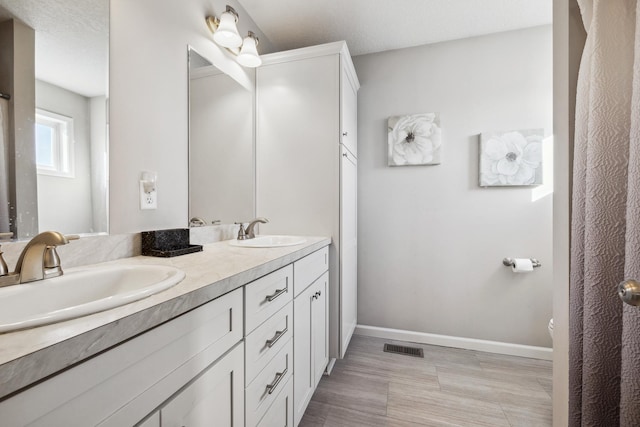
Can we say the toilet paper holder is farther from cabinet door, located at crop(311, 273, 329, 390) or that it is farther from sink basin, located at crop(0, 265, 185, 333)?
sink basin, located at crop(0, 265, 185, 333)

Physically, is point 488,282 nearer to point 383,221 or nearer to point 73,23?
point 383,221

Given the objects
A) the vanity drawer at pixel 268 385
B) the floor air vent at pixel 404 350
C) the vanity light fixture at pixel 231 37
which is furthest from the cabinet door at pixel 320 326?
the vanity light fixture at pixel 231 37

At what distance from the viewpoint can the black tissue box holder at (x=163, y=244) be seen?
1.14 m

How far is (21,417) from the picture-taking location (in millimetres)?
369

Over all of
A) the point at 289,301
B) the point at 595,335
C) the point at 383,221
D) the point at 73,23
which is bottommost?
the point at 289,301

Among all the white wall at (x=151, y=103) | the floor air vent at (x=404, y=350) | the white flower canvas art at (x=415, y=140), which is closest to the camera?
the white wall at (x=151, y=103)

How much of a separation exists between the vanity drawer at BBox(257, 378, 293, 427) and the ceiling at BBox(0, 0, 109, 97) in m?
1.33

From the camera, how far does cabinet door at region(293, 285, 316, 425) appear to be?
4.26 ft

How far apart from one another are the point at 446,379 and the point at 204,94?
2294 mm

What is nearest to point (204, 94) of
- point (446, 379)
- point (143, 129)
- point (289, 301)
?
point (143, 129)

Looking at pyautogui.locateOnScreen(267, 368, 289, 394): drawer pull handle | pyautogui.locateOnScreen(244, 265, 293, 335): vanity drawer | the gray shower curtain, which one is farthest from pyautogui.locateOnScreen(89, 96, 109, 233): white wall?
the gray shower curtain

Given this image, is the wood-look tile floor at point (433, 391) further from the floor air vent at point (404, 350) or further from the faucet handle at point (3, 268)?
the faucet handle at point (3, 268)

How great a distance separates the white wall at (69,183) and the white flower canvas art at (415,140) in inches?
78.7

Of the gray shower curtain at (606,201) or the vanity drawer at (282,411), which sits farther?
the vanity drawer at (282,411)
